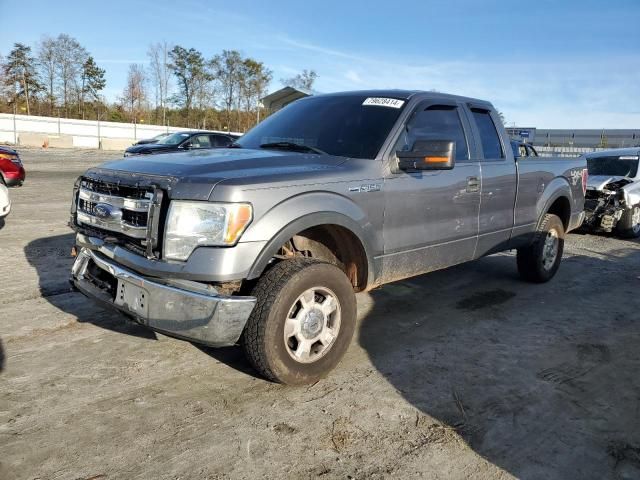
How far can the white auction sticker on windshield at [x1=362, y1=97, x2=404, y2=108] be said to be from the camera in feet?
13.6

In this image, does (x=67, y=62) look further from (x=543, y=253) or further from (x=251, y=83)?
(x=543, y=253)

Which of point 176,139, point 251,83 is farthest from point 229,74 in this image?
point 176,139

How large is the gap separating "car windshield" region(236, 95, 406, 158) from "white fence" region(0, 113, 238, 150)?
3618 cm

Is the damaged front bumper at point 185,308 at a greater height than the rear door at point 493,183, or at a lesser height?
lesser

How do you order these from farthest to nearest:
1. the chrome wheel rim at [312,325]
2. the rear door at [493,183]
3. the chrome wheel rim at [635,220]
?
the chrome wheel rim at [635,220] < the rear door at [493,183] < the chrome wheel rim at [312,325]

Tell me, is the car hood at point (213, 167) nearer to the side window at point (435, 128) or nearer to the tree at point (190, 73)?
the side window at point (435, 128)

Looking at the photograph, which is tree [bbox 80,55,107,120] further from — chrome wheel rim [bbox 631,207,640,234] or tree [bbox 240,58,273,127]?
chrome wheel rim [bbox 631,207,640,234]

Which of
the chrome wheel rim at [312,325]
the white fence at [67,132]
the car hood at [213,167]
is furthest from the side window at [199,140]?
the white fence at [67,132]

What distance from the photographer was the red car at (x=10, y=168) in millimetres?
11312

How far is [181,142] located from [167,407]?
1368 centimetres

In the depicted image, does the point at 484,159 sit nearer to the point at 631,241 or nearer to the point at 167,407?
the point at 167,407

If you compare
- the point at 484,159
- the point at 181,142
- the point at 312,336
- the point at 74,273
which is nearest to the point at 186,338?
the point at 312,336

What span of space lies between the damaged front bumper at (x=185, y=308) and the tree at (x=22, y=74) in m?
61.0

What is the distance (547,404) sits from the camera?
10.5 feet
